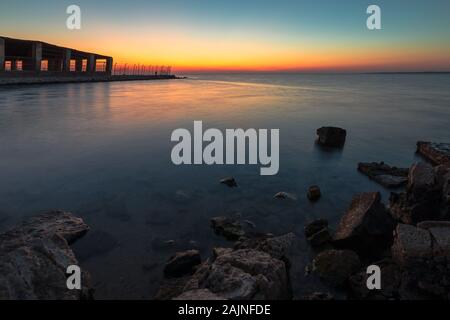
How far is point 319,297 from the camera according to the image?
613 cm

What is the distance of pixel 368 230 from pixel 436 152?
41.8 feet

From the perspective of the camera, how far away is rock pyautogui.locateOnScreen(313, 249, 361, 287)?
680 cm

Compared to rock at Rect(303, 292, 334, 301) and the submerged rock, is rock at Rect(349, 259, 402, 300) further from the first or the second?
the submerged rock

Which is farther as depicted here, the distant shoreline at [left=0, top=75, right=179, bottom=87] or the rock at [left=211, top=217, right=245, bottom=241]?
the distant shoreline at [left=0, top=75, right=179, bottom=87]

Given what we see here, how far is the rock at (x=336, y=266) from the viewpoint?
22.3 feet

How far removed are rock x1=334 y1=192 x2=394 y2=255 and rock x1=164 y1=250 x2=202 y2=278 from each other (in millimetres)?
3700

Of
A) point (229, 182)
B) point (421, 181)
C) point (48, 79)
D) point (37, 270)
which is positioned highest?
point (48, 79)

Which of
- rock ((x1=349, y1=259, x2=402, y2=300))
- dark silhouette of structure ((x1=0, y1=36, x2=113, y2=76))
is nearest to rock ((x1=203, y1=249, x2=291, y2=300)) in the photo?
rock ((x1=349, y1=259, x2=402, y2=300))

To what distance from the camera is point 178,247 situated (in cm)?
831

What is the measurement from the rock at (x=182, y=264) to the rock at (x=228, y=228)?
1.58m

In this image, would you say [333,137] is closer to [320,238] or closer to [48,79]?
[320,238]

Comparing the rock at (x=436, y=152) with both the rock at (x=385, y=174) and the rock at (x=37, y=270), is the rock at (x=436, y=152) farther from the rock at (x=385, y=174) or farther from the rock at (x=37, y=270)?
the rock at (x=37, y=270)

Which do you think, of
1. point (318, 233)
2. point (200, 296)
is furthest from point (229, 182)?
point (200, 296)
